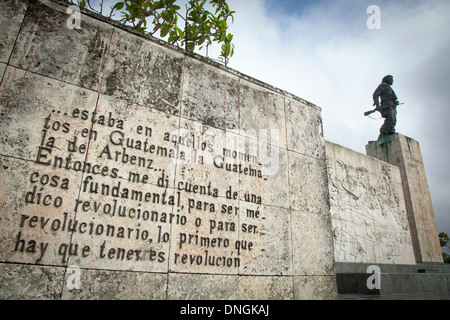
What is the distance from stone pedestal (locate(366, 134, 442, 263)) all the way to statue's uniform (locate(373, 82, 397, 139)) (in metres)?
0.46

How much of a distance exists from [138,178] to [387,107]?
1367 centimetres

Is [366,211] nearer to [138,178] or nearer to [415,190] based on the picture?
[415,190]

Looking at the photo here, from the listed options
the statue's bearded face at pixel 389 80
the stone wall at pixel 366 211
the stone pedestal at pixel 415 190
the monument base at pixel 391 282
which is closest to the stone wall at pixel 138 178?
the monument base at pixel 391 282

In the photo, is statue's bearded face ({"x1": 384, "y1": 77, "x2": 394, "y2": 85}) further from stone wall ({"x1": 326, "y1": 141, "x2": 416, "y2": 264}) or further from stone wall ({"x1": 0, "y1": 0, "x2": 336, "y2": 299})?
stone wall ({"x1": 0, "y1": 0, "x2": 336, "y2": 299})

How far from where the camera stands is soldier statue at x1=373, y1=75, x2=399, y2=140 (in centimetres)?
1361

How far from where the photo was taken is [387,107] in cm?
1384

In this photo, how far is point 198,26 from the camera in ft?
A: 18.7

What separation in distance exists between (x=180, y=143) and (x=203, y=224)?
100 cm

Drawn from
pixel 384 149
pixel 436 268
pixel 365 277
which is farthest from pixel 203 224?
pixel 384 149

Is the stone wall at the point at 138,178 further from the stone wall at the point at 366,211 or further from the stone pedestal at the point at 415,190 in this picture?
the stone pedestal at the point at 415,190

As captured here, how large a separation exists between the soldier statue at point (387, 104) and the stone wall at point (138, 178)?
10.9 metres

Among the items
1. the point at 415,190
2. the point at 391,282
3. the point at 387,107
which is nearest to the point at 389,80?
the point at 387,107

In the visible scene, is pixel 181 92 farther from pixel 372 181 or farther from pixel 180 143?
pixel 372 181

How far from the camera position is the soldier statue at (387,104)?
13609mm
